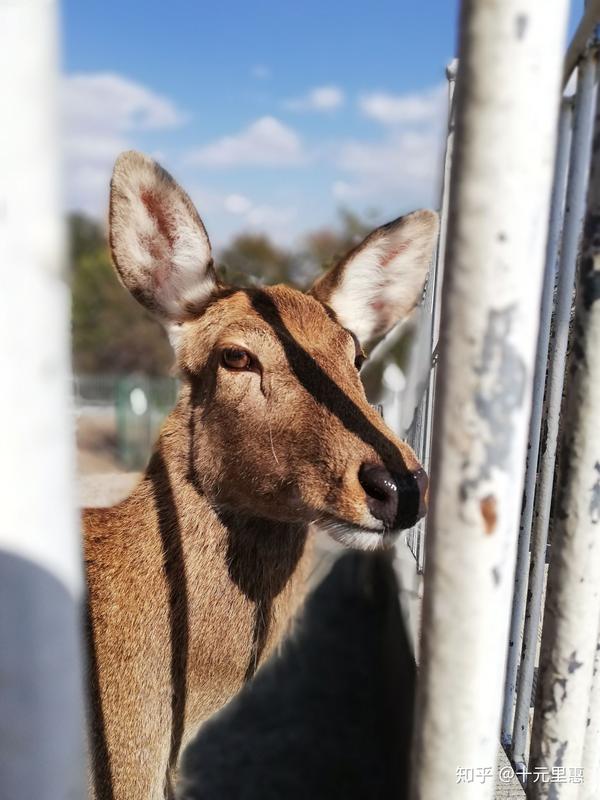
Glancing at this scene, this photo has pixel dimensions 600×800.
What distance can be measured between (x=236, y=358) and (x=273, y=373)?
169 millimetres

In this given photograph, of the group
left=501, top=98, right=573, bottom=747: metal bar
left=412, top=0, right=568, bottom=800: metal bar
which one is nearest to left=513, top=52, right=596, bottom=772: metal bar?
left=501, top=98, right=573, bottom=747: metal bar

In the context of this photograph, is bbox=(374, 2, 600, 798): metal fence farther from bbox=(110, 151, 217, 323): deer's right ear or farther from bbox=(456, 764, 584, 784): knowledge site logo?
bbox=(110, 151, 217, 323): deer's right ear

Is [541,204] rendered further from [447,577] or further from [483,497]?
[447,577]

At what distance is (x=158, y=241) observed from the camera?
263 centimetres

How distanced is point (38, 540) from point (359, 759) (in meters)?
4.86

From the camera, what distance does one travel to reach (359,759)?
488 centimetres

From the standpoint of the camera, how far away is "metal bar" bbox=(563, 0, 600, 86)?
1.42 metres

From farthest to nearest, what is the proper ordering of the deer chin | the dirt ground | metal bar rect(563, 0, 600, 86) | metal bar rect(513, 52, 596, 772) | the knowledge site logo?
the dirt ground
the deer chin
metal bar rect(513, 52, 596, 772)
metal bar rect(563, 0, 600, 86)
the knowledge site logo

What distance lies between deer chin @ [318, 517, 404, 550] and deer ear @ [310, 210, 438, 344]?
123 centimetres

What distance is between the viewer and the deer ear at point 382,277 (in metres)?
2.79

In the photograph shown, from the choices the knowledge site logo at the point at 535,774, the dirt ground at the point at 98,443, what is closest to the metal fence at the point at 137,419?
the dirt ground at the point at 98,443

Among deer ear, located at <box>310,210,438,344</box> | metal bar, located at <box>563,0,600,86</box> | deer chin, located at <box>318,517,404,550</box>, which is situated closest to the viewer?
metal bar, located at <box>563,0,600,86</box>

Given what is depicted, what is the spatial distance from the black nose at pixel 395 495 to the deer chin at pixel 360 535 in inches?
2.0

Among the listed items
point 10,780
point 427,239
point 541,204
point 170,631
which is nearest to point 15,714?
point 10,780
